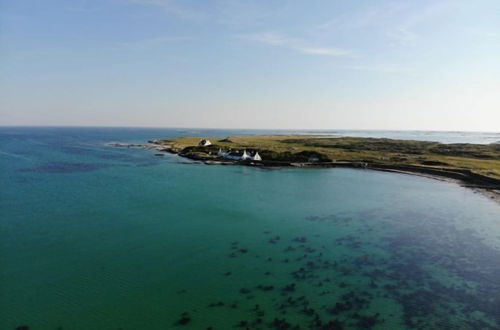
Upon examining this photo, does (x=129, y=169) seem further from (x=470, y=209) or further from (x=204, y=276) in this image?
(x=470, y=209)

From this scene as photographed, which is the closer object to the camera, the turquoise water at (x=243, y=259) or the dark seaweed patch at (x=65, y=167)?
the turquoise water at (x=243, y=259)

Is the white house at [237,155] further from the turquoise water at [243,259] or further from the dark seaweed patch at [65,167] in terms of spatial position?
the turquoise water at [243,259]

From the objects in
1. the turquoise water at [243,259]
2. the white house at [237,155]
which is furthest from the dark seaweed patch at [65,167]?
the white house at [237,155]

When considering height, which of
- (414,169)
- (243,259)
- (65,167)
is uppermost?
(414,169)

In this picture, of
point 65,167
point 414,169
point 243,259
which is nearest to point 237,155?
point 65,167

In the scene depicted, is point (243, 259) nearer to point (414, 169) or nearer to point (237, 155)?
point (414, 169)

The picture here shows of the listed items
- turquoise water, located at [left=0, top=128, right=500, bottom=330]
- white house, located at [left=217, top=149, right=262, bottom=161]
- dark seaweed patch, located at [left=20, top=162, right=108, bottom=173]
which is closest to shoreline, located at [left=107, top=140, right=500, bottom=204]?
white house, located at [left=217, top=149, right=262, bottom=161]

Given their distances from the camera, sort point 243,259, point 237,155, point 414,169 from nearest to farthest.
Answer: point 243,259 < point 414,169 < point 237,155

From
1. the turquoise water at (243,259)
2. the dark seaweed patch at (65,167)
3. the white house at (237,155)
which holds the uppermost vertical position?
the white house at (237,155)

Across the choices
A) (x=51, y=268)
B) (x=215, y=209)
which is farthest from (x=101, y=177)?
(x=51, y=268)
